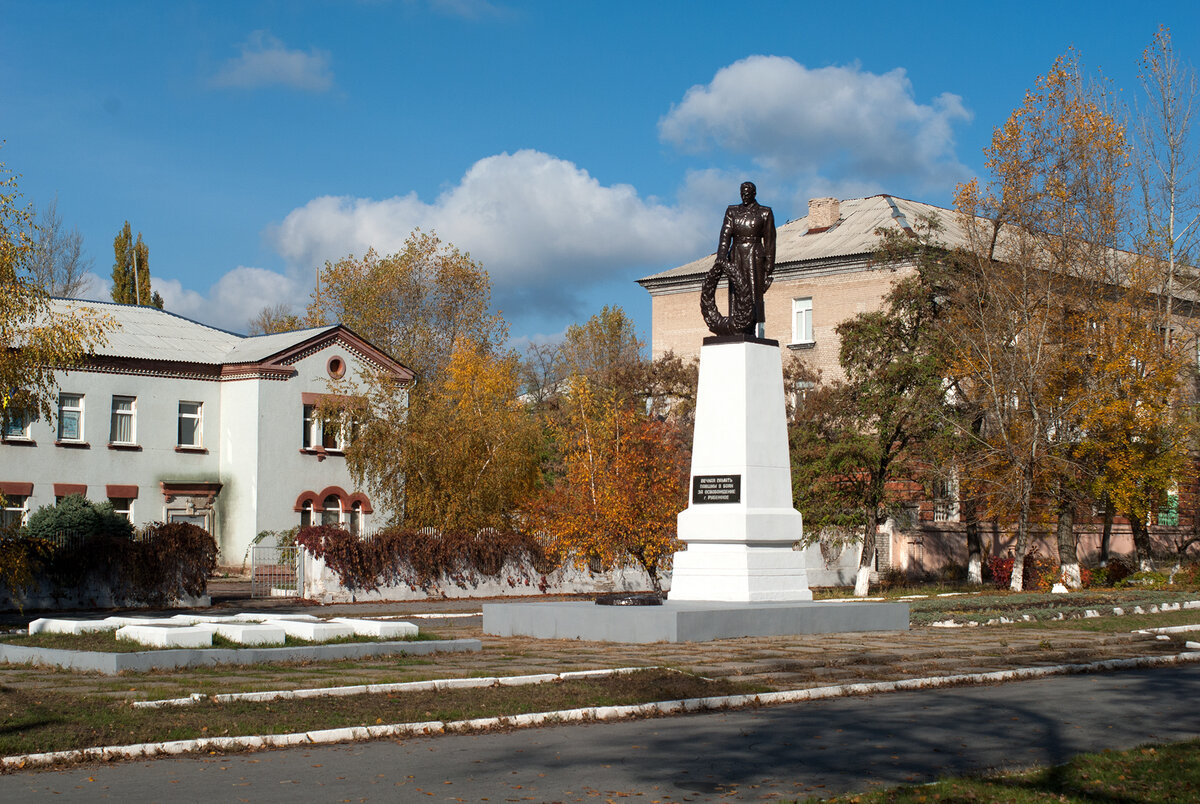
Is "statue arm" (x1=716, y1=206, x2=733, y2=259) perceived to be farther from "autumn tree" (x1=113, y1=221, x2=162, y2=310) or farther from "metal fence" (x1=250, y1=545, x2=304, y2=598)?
"autumn tree" (x1=113, y1=221, x2=162, y2=310)

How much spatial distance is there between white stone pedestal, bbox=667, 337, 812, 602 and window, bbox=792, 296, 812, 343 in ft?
101

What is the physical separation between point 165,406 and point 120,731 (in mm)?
35140

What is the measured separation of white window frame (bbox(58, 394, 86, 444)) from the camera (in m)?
40.2

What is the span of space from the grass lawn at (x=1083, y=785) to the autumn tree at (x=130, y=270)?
206 ft

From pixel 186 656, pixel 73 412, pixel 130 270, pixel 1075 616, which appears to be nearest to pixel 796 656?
pixel 186 656

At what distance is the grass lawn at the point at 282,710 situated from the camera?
30.9 ft

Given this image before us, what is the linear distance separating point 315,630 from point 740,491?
7.17 meters

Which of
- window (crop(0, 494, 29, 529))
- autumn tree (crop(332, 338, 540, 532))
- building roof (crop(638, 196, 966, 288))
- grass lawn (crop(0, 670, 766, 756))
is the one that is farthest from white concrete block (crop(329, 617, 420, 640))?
building roof (crop(638, 196, 966, 288))

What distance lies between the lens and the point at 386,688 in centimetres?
1199

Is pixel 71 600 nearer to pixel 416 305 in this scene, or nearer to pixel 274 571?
pixel 274 571

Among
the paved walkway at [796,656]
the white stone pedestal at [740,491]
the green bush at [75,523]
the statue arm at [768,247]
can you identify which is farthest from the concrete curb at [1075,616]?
the green bush at [75,523]

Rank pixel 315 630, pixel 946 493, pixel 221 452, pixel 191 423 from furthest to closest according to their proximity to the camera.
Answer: pixel 221 452, pixel 191 423, pixel 946 493, pixel 315 630

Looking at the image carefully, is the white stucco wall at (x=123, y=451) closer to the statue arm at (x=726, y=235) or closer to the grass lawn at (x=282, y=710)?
the statue arm at (x=726, y=235)

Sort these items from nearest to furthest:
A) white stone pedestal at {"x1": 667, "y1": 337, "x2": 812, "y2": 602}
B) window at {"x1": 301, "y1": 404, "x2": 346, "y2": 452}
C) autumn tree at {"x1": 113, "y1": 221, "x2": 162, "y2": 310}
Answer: white stone pedestal at {"x1": 667, "y1": 337, "x2": 812, "y2": 602} → window at {"x1": 301, "y1": 404, "x2": 346, "y2": 452} → autumn tree at {"x1": 113, "y1": 221, "x2": 162, "y2": 310}
